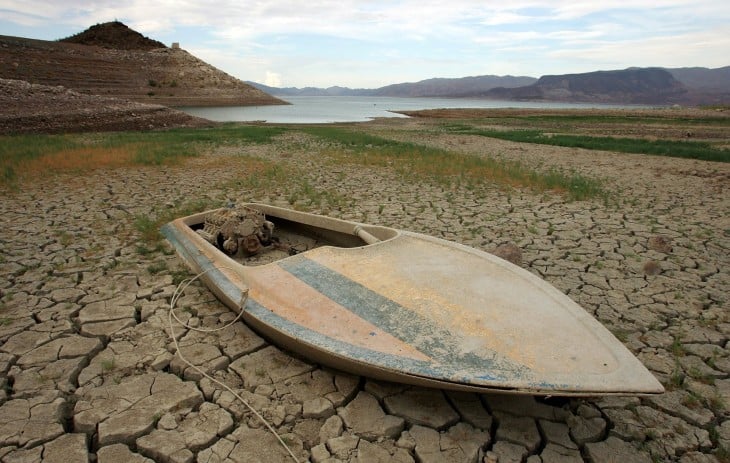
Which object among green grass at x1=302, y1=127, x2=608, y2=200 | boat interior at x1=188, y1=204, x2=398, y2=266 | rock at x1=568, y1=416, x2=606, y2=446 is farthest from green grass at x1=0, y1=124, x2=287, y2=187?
rock at x1=568, y1=416, x2=606, y2=446

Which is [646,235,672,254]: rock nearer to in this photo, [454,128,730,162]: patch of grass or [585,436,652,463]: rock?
[585,436,652,463]: rock

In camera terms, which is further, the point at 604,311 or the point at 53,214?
the point at 53,214

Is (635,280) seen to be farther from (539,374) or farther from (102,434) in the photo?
(102,434)

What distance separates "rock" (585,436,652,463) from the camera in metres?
2.02

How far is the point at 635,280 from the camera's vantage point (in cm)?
405

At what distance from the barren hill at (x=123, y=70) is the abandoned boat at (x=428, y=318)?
36900 millimetres

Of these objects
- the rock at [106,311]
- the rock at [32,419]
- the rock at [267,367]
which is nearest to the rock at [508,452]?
the rock at [267,367]

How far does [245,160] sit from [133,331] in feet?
27.3

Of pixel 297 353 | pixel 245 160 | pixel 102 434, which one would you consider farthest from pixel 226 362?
pixel 245 160

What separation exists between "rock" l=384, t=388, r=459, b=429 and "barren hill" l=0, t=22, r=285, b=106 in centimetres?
3798

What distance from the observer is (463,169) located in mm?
9656

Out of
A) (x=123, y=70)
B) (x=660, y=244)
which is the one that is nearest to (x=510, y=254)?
(x=660, y=244)

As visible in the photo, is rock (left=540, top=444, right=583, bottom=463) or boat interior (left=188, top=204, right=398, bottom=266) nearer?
rock (left=540, top=444, right=583, bottom=463)

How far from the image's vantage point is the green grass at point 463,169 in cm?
807
